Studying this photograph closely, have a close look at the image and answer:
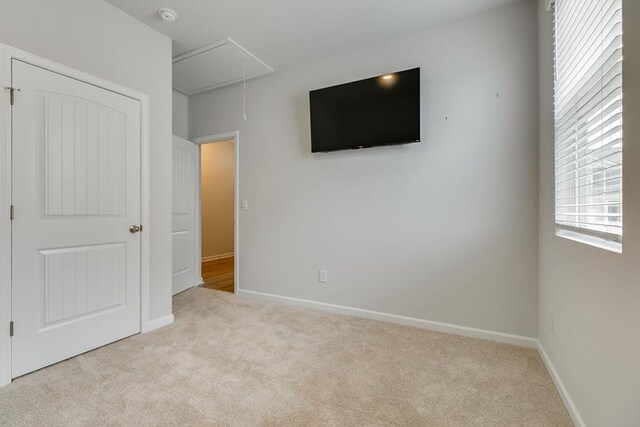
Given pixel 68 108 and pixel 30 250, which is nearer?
pixel 30 250

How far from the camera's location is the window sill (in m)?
1.15

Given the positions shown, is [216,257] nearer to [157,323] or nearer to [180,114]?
[180,114]

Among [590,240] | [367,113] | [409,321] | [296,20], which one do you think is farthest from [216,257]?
[590,240]

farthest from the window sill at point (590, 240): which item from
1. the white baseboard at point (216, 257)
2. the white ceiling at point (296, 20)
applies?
the white baseboard at point (216, 257)

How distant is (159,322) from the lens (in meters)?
2.61

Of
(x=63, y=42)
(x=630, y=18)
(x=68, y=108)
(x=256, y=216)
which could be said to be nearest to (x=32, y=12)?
(x=63, y=42)

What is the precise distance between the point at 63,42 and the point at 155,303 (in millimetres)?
2079

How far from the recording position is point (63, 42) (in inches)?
79.7

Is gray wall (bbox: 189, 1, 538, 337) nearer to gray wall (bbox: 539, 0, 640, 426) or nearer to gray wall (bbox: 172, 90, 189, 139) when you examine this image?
gray wall (bbox: 539, 0, 640, 426)

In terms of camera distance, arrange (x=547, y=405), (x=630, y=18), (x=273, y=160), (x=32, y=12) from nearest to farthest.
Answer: (x=630, y=18) < (x=547, y=405) < (x=32, y=12) < (x=273, y=160)

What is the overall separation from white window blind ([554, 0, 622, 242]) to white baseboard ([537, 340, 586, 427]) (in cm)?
88

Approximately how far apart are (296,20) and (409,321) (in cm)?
279

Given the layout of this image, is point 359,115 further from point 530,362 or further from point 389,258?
point 530,362

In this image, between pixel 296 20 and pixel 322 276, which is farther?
pixel 322 276
